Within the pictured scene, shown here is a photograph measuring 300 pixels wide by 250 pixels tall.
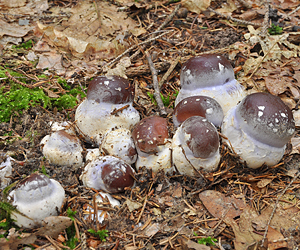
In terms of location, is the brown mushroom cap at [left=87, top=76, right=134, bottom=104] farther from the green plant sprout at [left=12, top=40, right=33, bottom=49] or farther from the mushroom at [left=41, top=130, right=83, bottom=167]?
the green plant sprout at [left=12, top=40, right=33, bottom=49]

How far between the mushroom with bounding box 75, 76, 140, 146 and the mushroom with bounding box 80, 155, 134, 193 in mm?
541

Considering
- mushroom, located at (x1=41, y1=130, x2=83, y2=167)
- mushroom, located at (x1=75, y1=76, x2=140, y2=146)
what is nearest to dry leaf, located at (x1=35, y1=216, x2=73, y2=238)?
mushroom, located at (x1=41, y1=130, x2=83, y2=167)

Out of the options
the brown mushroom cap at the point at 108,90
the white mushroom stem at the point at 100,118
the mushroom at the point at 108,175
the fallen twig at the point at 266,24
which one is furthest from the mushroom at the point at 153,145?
the fallen twig at the point at 266,24

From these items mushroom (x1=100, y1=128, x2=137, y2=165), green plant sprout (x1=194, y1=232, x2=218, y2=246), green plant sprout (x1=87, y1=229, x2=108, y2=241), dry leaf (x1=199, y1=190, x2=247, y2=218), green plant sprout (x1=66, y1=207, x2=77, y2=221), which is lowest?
dry leaf (x1=199, y1=190, x2=247, y2=218)

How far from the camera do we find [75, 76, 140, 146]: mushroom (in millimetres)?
3402

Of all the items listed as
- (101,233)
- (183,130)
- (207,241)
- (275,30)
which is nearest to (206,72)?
(183,130)

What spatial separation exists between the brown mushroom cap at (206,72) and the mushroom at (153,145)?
0.69 m

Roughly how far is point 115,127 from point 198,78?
118 cm

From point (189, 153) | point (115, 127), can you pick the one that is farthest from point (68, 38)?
point (189, 153)

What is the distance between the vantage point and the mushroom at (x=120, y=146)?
3211 millimetres

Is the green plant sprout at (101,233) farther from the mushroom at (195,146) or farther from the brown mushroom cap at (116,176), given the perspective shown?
the mushroom at (195,146)

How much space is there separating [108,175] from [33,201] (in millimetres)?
741

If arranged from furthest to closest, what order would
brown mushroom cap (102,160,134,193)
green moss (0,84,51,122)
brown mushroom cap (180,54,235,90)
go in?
green moss (0,84,51,122), brown mushroom cap (180,54,235,90), brown mushroom cap (102,160,134,193)

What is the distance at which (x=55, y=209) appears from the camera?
2646 millimetres
